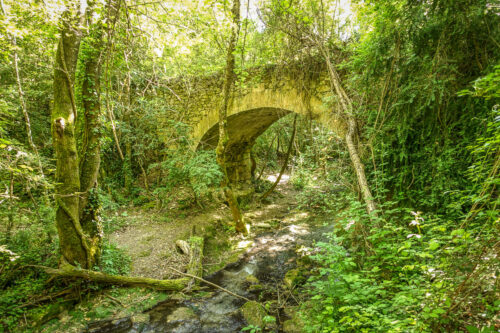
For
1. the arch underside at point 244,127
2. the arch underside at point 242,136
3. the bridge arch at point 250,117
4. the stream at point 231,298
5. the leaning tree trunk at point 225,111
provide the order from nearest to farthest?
the stream at point 231,298 → the leaning tree trunk at point 225,111 → the bridge arch at point 250,117 → the arch underside at point 244,127 → the arch underside at point 242,136

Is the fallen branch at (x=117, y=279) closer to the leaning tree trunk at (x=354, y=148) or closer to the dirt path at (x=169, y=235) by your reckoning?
the dirt path at (x=169, y=235)

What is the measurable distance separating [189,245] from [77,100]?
3377mm

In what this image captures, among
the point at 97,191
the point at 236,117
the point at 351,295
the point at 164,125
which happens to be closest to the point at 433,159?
the point at 351,295

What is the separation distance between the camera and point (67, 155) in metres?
3.27

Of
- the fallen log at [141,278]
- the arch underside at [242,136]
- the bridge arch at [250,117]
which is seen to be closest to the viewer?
the fallen log at [141,278]

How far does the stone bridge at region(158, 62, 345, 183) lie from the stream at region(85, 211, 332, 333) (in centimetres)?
294

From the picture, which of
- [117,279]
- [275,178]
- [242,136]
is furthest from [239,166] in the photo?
[117,279]

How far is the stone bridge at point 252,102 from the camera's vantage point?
203 inches

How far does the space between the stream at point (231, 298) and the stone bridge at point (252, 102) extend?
9.66 ft

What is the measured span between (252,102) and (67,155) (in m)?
4.37

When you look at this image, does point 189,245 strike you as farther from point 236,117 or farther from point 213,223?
point 236,117

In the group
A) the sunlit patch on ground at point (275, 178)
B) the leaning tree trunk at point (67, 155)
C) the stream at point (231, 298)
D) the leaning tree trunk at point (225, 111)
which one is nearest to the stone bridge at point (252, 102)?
the leaning tree trunk at point (225, 111)

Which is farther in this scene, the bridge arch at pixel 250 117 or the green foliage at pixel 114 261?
the bridge arch at pixel 250 117

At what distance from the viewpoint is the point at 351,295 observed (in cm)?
187
